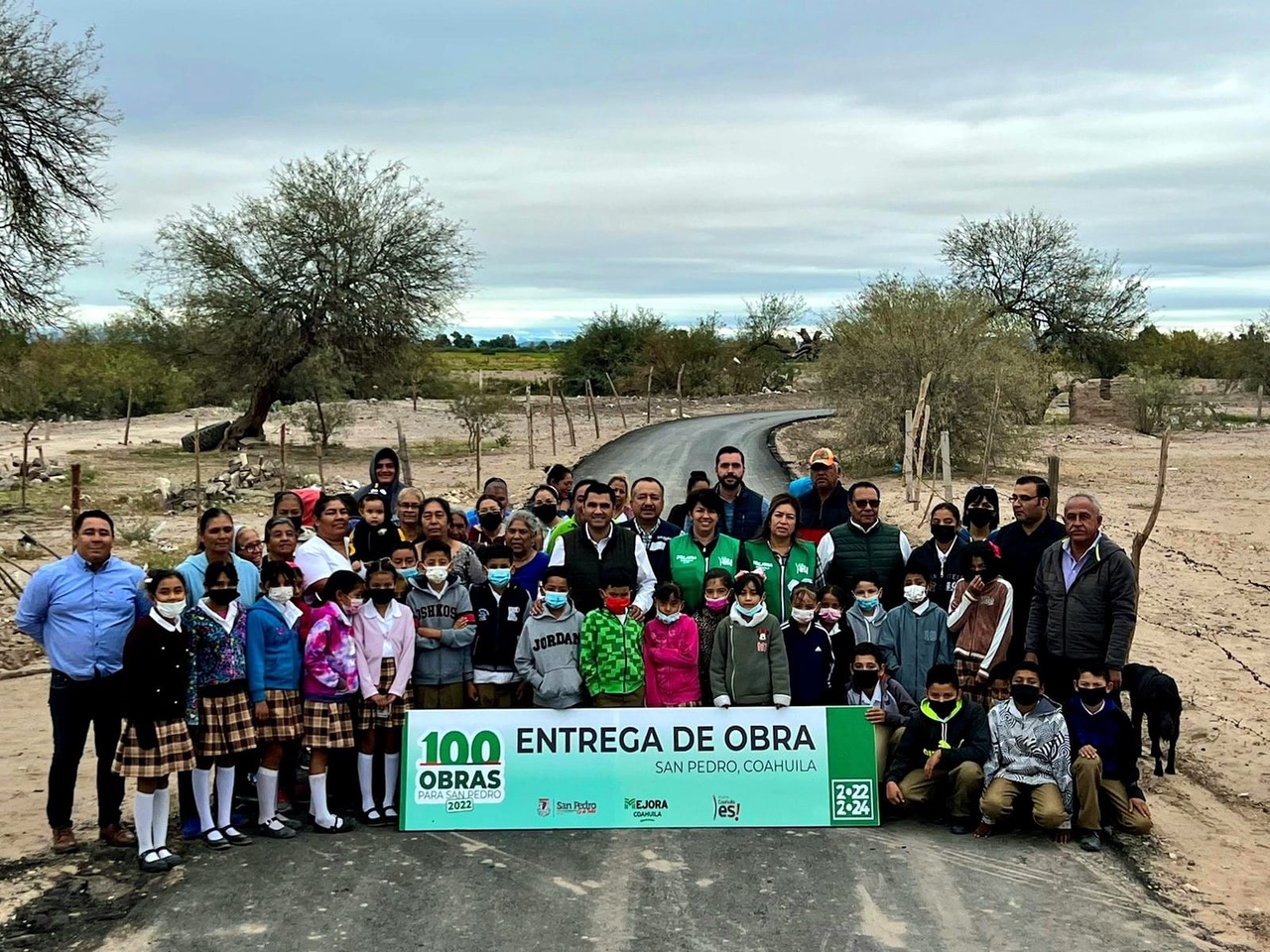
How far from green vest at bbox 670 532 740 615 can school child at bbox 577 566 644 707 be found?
658 mm

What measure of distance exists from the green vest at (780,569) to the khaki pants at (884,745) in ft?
3.20

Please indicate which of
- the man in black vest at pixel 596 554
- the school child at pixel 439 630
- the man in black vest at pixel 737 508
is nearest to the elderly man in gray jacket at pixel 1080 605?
the man in black vest at pixel 737 508

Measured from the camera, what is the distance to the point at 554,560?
28.0 feet

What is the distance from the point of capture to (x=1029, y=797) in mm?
7621

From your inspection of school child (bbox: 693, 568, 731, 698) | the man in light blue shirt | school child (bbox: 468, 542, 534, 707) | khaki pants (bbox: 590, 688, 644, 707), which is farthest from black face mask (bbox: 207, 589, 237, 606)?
school child (bbox: 693, 568, 731, 698)

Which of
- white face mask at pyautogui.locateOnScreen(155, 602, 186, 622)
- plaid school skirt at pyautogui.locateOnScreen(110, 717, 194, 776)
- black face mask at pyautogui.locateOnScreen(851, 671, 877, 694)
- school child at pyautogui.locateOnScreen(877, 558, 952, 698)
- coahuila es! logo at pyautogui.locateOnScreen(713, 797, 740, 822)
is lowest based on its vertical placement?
coahuila es! logo at pyautogui.locateOnScreen(713, 797, 740, 822)

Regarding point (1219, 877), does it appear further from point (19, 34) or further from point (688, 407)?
point (688, 407)

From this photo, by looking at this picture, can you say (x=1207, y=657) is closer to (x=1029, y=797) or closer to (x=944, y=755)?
(x=1029, y=797)

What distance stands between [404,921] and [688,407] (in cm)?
5226

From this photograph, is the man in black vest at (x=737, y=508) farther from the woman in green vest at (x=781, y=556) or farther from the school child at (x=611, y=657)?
the school child at (x=611, y=657)

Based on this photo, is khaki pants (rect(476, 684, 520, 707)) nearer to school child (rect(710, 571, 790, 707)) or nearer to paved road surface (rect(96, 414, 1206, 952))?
paved road surface (rect(96, 414, 1206, 952))

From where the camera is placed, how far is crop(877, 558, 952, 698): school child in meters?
8.25

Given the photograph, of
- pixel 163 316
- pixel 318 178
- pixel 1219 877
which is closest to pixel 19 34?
pixel 318 178

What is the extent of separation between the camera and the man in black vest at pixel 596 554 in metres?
8.39
